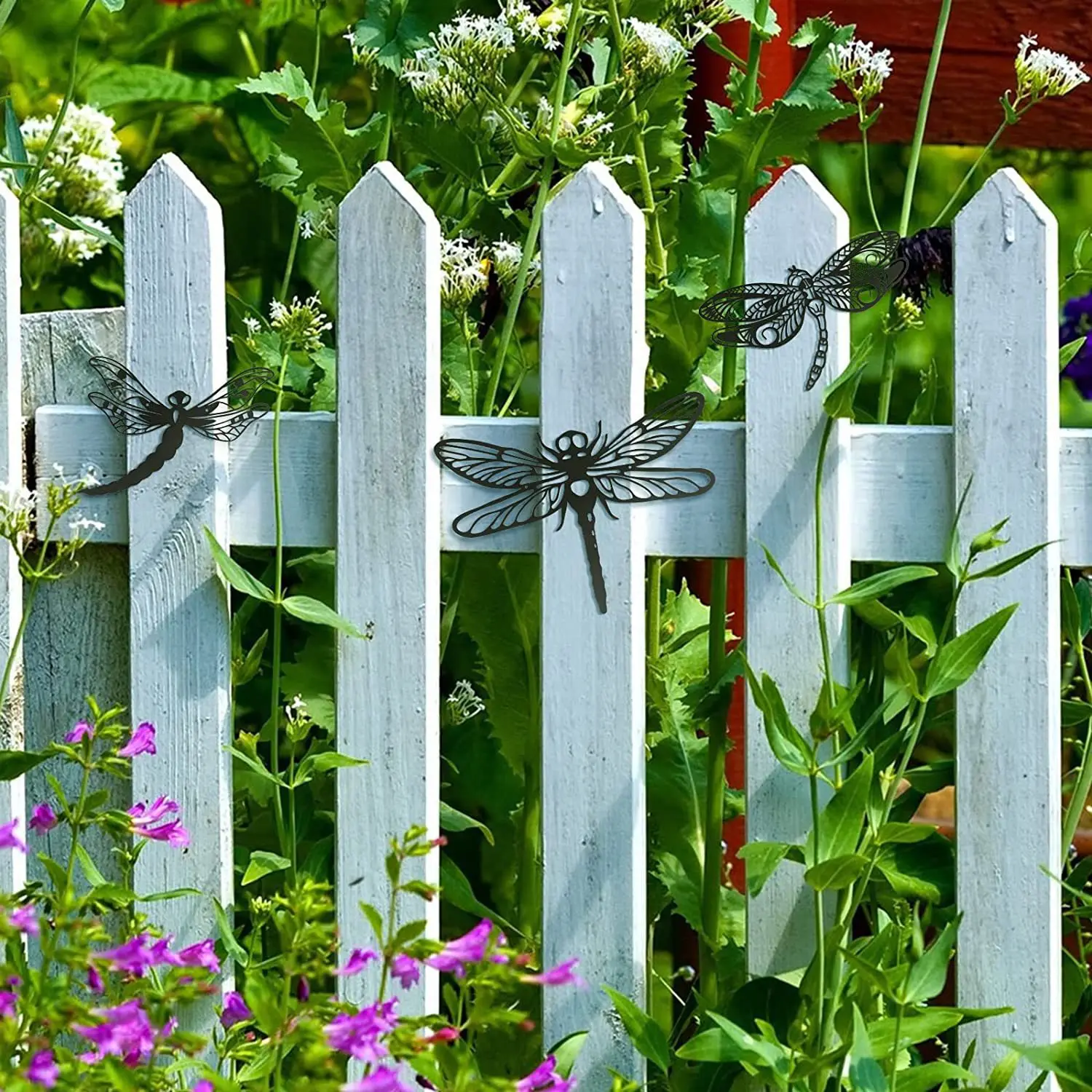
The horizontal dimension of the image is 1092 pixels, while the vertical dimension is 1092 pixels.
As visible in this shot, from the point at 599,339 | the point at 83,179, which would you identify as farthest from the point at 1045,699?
the point at 83,179

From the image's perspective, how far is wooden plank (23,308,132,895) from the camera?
5.00 ft

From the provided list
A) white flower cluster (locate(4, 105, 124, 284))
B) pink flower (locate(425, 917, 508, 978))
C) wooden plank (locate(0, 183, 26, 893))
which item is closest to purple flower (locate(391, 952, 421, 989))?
pink flower (locate(425, 917, 508, 978))

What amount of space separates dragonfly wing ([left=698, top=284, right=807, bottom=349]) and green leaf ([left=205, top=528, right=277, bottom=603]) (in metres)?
0.45

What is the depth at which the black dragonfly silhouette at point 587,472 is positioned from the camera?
1.38 meters

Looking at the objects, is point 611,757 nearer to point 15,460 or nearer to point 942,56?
point 15,460

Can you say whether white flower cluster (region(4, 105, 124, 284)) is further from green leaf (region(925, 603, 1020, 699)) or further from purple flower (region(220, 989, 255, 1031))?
green leaf (region(925, 603, 1020, 699))

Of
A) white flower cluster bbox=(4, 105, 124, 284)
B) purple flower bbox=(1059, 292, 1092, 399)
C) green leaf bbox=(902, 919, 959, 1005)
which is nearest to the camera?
green leaf bbox=(902, 919, 959, 1005)

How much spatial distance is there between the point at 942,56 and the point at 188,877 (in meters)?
1.36

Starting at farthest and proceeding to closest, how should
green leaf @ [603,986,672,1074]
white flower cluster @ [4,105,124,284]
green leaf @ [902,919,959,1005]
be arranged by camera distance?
white flower cluster @ [4,105,124,284] < green leaf @ [603,986,672,1074] < green leaf @ [902,919,959,1005]

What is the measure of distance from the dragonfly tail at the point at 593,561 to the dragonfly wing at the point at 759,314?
19 centimetres

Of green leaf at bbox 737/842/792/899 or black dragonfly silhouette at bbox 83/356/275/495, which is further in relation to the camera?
black dragonfly silhouette at bbox 83/356/275/495

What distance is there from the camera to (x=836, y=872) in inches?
49.1

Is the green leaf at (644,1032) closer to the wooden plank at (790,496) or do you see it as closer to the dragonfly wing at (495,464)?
the wooden plank at (790,496)

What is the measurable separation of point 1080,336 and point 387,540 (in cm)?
74
